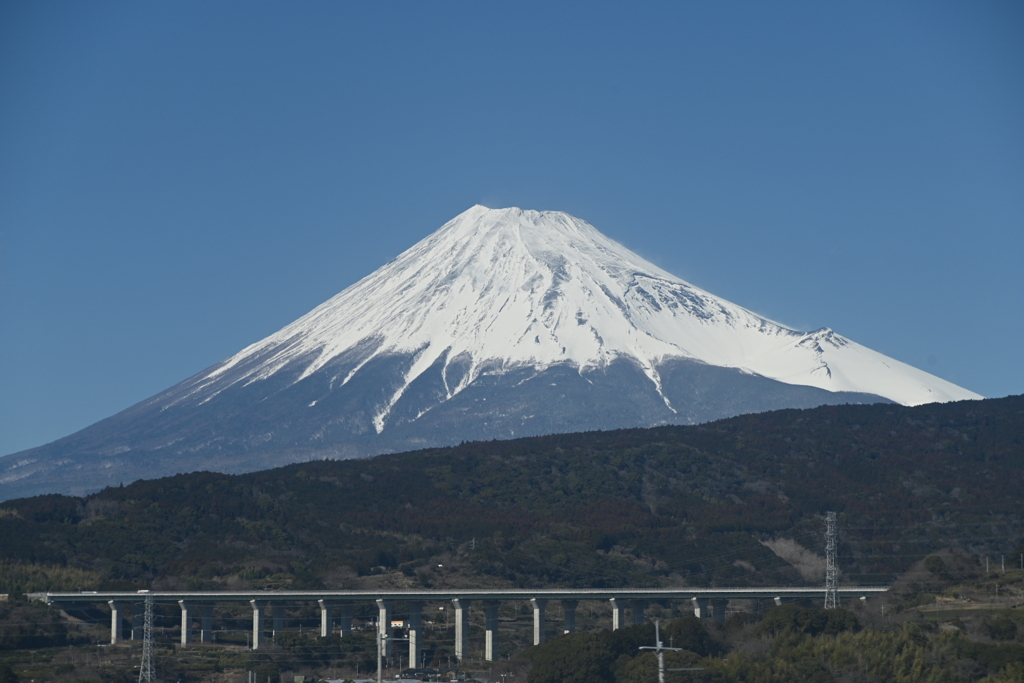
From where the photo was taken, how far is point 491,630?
120875mm

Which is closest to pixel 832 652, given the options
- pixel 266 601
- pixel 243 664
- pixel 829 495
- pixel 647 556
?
pixel 243 664

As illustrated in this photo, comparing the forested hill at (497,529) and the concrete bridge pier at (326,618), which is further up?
the forested hill at (497,529)

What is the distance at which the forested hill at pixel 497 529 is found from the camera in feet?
479

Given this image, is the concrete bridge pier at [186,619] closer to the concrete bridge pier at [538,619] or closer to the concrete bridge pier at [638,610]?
the concrete bridge pier at [538,619]

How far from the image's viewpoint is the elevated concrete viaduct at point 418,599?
121 meters

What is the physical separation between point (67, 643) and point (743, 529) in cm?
8004

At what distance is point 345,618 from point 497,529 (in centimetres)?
4436

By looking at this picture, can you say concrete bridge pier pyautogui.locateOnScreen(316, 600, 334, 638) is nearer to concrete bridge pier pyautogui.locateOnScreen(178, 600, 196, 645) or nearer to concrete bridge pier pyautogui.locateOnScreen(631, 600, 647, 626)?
concrete bridge pier pyautogui.locateOnScreen(178, 600, 196, 645)

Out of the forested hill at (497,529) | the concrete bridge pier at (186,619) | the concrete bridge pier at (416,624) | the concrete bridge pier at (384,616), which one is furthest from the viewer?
the forested hill at (497,529)

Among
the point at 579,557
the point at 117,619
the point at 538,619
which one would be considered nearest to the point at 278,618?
the point at 117,619

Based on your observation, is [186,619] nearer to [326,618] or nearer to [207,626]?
[207,626]

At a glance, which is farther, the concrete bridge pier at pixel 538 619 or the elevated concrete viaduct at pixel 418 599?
the concrete bridge pier at pixel 538 619

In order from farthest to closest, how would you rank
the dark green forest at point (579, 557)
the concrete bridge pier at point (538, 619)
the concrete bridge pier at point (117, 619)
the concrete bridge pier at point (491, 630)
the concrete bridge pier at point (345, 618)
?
the concrete bridge pier at point (345, 618) < the concrete bridge pier at point (538, 619) < the concrete bridge pier at point (117, 619) < the concrete bridge pier at point (491, 630) < the dark green forest at point (579, 557)

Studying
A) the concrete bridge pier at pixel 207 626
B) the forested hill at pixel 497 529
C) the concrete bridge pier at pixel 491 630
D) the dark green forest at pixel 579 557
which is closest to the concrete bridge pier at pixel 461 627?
the dark green forest at pixel 579 557
